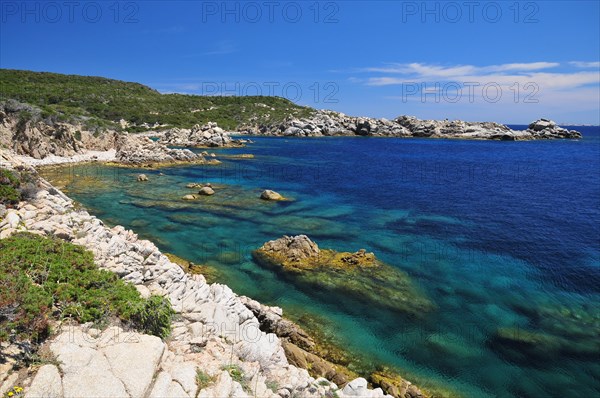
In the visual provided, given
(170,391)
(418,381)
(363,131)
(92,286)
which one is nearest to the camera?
(170,391)

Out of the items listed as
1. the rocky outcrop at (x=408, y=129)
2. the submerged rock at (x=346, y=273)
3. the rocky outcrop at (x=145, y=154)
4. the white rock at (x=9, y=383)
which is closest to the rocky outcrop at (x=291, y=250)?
the submerged rock at (x=346, y=273)

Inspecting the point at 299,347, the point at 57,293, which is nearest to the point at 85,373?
the point at 57,293

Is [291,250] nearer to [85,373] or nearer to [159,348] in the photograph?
[159,348]

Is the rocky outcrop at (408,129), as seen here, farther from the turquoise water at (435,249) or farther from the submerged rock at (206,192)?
the submerged rock at (206,192)

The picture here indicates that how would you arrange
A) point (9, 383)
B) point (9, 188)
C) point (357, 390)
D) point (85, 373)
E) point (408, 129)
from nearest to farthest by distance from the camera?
point (9, 383) < point (85, 373) < point (357, 390) < point (9, 188) < point (408, 129)

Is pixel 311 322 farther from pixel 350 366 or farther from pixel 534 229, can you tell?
pixel 534 229

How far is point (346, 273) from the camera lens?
25797mm

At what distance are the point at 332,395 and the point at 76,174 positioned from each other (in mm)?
58891

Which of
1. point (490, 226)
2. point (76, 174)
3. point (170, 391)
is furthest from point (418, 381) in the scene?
point (76, 174)

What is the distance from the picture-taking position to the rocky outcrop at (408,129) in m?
176

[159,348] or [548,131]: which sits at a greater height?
[548,131]

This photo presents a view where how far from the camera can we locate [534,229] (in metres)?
37.6

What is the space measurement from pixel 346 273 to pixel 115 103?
14774 cm

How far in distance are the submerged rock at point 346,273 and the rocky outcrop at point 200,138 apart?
87906 mm
